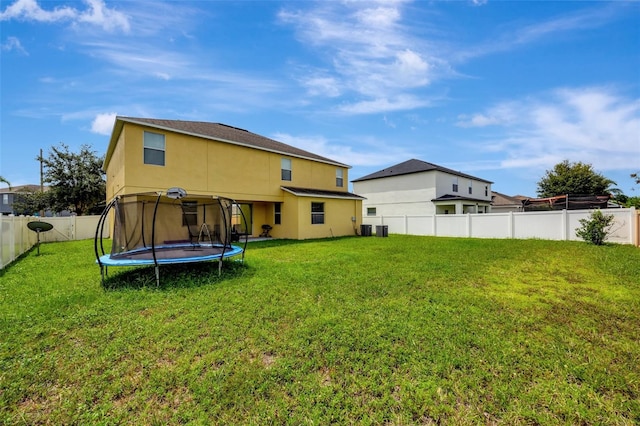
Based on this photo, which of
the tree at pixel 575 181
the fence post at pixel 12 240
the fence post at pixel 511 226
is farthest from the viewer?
the tree at pixel 575 181

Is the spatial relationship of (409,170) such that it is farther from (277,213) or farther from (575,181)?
(575,181)

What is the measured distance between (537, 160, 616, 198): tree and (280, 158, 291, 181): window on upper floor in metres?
32.6

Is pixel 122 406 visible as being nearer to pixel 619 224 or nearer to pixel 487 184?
pixel 619 224

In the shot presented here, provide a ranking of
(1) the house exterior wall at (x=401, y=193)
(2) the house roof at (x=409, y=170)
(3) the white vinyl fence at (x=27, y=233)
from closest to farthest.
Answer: (3) the white vinyl fence at (x=27, y=233)
(1) the house exterior wall at (x=401, y=193)
(2) the house roof at (x=409, y=170)

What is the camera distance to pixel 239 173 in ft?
44.5

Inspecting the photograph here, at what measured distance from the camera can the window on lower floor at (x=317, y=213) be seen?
15.9m

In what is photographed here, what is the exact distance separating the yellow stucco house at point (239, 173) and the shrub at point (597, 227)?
11375mm

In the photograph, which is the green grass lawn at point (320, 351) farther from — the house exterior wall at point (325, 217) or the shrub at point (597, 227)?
the house exterior wall at point (325, 217)

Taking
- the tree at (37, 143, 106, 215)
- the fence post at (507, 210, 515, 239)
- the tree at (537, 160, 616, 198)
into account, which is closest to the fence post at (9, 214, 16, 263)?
the tree at (37, 143, 106, 215)

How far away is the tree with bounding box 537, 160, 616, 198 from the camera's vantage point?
95.8 feet

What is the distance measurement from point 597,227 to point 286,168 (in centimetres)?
1479

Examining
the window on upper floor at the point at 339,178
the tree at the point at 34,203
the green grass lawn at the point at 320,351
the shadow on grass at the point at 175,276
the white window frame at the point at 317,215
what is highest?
the window on upper floor at the point at 339,178

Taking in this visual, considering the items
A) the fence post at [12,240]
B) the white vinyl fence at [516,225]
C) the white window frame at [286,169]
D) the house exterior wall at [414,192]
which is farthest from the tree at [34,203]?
the white vinyl fence at [516,225]

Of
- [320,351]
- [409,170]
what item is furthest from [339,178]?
[320,351]
